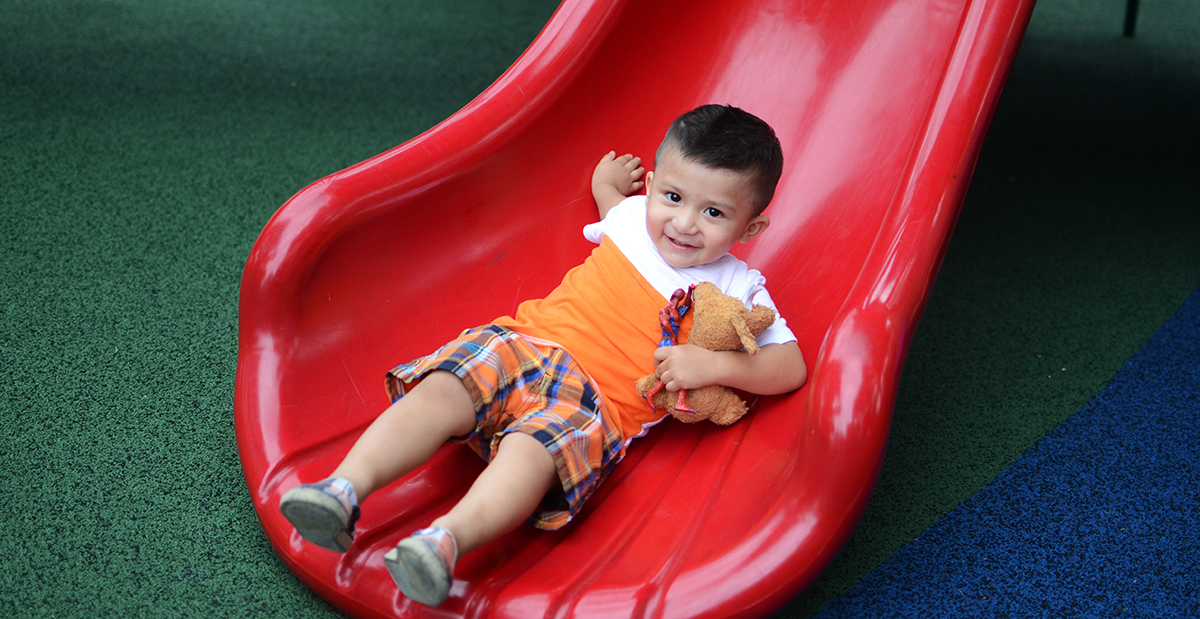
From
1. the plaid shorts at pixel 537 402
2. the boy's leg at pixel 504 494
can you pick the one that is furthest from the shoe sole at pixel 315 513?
the plaid shorts at pixel 537 402

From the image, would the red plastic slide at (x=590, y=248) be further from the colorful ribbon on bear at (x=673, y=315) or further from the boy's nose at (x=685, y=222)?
the boy's nose at (x=685, y=222)

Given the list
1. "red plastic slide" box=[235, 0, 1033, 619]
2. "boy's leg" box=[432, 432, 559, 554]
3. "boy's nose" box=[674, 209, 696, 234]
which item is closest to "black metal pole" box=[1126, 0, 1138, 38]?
"red plastic slide" box=[235, 0, 1033, 619]

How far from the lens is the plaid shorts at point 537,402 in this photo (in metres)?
1.01

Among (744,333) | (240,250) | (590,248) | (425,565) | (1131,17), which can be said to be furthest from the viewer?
(1131,17)

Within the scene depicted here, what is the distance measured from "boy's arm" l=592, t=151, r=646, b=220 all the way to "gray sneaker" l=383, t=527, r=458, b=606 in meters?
0.72

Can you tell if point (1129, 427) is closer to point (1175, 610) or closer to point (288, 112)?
point (1175, 610)

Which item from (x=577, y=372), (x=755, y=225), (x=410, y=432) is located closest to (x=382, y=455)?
(x=410, y=432)

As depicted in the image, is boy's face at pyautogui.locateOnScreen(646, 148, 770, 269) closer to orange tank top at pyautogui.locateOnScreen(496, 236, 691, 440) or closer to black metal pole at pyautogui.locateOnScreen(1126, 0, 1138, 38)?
orange tank top at pyautogui.locateOnScreen(496, 236, 691, 440)

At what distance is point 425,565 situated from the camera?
84 cm

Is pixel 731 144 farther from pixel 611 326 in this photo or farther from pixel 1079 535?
pixel 1079 535

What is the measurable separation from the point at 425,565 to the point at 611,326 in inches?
18.1

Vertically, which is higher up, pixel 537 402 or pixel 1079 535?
pixel 537 402

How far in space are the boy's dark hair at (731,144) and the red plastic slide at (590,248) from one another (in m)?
0.18

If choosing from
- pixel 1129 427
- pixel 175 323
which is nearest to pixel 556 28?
pixel 175 323
